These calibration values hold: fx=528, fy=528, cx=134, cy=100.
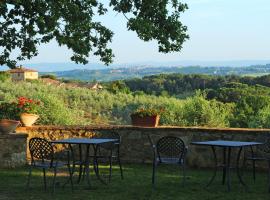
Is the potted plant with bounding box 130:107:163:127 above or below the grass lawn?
above

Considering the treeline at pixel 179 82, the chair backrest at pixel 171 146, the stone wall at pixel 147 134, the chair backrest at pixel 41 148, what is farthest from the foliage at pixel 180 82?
the chair backrest at pixel 41 148

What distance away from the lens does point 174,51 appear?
9898 millimetres

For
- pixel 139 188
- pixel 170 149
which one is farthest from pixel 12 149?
pixel 170 149

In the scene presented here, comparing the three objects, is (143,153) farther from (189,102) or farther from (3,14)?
(3,14)

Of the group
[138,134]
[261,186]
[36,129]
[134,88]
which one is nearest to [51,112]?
[36,129]

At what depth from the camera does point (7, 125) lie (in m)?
10.4

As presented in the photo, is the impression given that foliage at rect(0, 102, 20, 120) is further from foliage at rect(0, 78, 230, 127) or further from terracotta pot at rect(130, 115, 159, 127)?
terracotta pot at rect(130, 115, 159, 127)

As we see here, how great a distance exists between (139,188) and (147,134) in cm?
324

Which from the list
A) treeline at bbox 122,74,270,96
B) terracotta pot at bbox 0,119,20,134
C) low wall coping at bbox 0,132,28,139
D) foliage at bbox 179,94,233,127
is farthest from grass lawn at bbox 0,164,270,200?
treeline at bbox 122,74,270,96

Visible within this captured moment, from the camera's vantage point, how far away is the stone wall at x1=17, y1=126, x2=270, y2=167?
404 inches

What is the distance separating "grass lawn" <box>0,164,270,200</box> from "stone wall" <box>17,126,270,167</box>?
0.80m

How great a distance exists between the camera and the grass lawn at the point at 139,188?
23.5 feet

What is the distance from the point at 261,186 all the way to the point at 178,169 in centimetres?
234

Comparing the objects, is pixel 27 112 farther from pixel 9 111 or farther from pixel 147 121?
pixel 147 121
